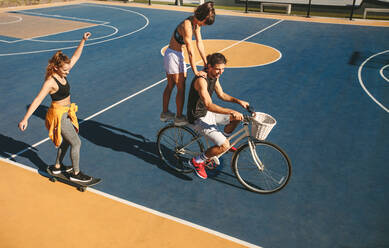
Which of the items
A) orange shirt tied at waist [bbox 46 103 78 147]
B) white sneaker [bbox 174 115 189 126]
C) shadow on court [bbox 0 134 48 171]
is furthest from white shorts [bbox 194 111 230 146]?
shadow on court [bbox 0 134 48 171]

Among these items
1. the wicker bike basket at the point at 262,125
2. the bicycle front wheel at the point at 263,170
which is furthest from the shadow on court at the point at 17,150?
the wicker bike basket at the point at 262,125

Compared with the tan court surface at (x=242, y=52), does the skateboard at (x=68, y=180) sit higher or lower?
lower

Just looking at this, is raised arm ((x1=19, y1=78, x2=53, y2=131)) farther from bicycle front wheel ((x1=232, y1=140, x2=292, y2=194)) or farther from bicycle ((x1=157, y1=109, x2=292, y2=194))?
bicycle front wheel ((x1=232, y1=140, x2=292, y2=194))

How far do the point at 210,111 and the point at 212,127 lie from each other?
285 millimetres

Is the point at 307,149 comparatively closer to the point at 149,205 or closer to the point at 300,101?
the point at 300,101

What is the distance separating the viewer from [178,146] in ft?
19.6

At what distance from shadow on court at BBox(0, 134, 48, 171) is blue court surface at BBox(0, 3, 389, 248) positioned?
2cm

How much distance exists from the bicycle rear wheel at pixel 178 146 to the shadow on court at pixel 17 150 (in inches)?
91.6

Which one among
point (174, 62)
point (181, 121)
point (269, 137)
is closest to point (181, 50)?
point (174, 62)

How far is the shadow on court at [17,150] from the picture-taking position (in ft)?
20.4

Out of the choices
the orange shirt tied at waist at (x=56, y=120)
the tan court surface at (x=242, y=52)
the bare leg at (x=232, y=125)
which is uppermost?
the orange shirt tied at waist at (x=56, y=120)

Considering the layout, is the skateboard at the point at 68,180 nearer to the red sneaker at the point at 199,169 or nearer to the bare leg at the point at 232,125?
the red sneaker at the point at 199,169

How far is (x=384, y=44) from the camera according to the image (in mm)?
14461

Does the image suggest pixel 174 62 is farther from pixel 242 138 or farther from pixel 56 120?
pixel 56 120
